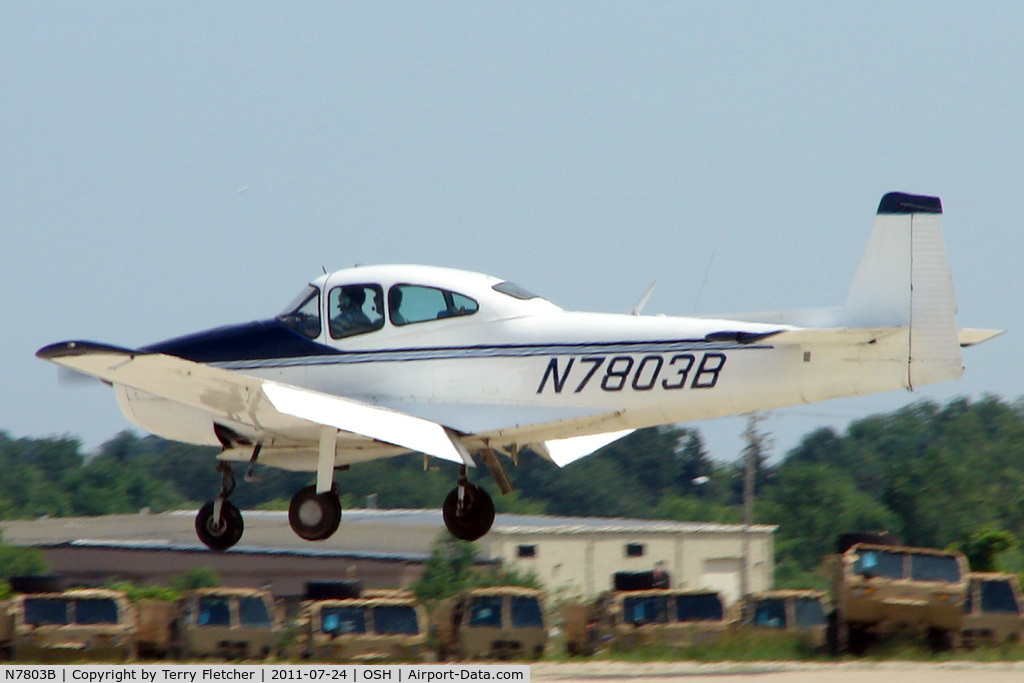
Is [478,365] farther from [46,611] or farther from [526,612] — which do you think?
[46,611]

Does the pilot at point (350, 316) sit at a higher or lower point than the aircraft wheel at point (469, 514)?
higher

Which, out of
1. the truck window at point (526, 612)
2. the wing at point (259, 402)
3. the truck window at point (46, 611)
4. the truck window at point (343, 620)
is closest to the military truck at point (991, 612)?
the truck window at point (526, 612)

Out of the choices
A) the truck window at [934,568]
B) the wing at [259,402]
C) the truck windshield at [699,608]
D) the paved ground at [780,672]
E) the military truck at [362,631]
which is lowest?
the paved ground at [780,672]

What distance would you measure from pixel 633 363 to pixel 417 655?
7.49 metres

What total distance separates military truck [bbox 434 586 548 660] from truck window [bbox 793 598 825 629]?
4.01 m

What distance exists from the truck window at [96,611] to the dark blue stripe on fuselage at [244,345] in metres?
5.72

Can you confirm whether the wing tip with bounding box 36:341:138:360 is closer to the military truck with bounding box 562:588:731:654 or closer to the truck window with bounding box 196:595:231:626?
the truck window with bounding box 196:595:231:626

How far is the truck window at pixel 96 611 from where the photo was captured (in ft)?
66.5

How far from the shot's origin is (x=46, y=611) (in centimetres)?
2034

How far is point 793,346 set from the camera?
47.7 feet

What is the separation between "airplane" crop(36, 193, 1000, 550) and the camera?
14367 millimetres

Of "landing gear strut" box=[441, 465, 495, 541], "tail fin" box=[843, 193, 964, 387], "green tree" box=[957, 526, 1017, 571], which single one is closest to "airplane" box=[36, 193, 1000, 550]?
"tail fin" box=[843, 193, 964, 387]

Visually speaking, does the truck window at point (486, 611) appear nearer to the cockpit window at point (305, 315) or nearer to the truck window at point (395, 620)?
the truck window at point (395, 620)

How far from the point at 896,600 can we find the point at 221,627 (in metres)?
9.84
